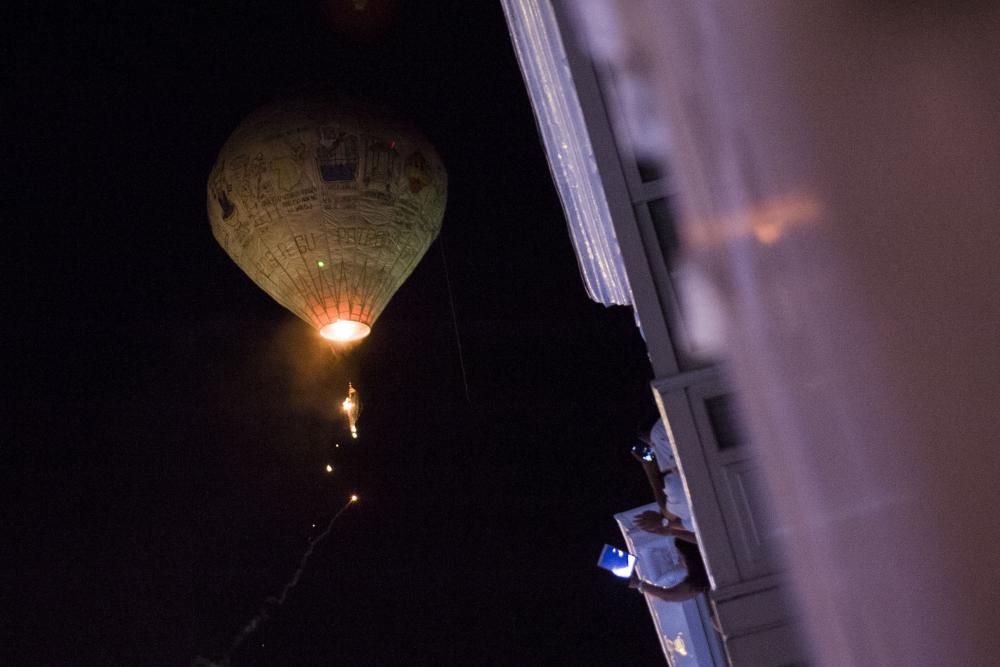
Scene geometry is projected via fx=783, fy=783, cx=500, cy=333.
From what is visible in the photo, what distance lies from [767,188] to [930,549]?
1913 mm

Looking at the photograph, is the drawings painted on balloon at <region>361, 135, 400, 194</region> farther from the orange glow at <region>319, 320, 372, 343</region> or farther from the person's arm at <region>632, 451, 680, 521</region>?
the person's arm at <region>632, 451, 680, 521</region>

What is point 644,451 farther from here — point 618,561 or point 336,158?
point 336,158

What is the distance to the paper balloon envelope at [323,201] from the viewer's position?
9508mm

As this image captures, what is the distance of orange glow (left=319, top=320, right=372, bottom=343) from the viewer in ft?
35.4

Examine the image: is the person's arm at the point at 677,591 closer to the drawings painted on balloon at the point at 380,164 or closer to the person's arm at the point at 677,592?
the person's arm at the point at 677,592

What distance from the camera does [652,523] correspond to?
638cm

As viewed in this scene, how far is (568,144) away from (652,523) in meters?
3.10

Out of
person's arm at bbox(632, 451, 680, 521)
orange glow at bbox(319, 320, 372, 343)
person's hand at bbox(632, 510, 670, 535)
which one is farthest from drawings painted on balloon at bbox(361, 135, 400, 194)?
person's arm at bbox(632, 451, 680, 521)

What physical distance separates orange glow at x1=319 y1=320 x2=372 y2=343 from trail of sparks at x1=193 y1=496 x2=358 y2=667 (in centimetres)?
670

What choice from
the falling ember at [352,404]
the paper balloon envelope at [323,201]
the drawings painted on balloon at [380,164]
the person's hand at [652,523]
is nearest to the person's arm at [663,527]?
the person's hand at [652,523]

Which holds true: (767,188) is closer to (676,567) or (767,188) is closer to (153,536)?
(676,567)

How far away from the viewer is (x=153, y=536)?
1553 cm

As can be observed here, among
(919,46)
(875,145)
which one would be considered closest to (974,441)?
(875,145)

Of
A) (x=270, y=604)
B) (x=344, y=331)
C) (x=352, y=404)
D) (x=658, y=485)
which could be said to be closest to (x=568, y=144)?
(x=658, y=485)
